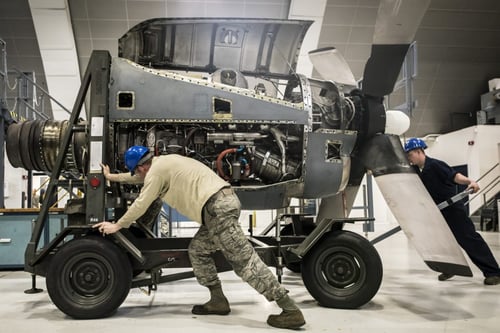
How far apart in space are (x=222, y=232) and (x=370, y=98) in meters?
2.19

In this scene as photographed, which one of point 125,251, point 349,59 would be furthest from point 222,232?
point 349,59

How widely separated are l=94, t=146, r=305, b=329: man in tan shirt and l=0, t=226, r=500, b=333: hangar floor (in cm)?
27

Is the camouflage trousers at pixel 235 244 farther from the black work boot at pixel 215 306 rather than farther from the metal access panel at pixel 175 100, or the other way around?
the metal access panel at pixel 175 100

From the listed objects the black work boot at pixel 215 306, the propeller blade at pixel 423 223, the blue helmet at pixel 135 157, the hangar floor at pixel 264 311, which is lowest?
the hangar floor at pixel 264 311

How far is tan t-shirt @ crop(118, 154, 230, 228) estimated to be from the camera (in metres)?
3.41

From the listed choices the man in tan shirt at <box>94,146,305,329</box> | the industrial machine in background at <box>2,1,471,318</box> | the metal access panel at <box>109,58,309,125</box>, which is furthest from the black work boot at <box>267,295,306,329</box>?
the metal access panel at <box>109,58,309,125</box>

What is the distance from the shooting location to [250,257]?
3.34 meters

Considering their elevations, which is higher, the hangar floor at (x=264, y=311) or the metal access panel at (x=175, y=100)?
the metal access panel at (x=175, y=100)

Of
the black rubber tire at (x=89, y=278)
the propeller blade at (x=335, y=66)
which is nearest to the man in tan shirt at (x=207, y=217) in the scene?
the black rubber tire at (x=89, y=278)

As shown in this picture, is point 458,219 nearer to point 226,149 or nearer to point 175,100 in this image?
point 226,149

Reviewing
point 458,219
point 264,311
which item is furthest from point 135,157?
point 458,219

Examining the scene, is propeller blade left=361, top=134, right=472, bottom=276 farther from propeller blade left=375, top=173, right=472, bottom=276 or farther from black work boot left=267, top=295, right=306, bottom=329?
black work boot left=267, top=295, right=306, bottom=329

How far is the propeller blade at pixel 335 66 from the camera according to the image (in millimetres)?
5145

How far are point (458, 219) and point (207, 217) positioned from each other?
3191 mm
